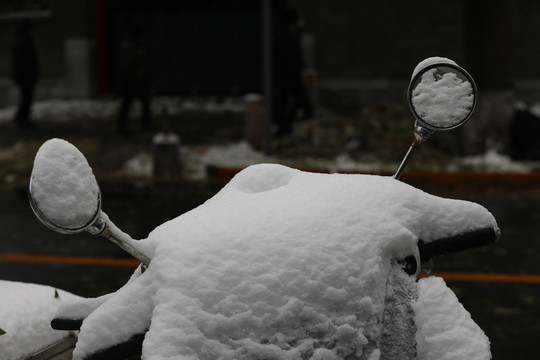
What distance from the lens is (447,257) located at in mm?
7988

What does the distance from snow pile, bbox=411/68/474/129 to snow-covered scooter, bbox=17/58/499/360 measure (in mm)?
301

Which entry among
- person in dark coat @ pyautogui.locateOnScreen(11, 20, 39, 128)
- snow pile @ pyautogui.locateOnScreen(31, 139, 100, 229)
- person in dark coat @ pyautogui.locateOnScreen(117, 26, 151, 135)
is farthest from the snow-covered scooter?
person in dark coat @ pyautogui.locateOnScreen(11, 20, 39, 128)

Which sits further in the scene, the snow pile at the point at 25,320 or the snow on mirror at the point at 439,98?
the snow pile at the point at 25,320

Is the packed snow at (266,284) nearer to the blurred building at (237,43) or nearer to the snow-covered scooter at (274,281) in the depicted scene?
the snow-covered scooter at (274,281)

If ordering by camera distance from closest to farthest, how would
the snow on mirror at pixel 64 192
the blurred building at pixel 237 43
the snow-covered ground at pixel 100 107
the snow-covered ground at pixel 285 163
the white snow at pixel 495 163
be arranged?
the snow on mirror at pixel 64 192 < the white snow at pixel 495 163 < the snow-covered ground at pixel 285 163 < the snow-covered ground at pixel 100 107 < the blurred building at pixel 237 43

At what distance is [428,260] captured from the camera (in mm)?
2176

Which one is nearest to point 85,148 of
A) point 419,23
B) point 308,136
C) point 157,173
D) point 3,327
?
point 157,173

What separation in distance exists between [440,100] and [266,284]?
79cm

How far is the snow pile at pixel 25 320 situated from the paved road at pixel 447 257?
326 centimetres

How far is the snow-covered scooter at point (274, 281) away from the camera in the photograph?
181 centimetres

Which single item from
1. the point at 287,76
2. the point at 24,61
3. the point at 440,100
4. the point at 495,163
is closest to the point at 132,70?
the point at 24,61

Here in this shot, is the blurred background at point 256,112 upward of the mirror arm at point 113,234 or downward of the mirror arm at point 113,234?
downward

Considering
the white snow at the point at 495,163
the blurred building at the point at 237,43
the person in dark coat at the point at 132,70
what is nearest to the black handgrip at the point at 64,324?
the white snow at the point at 495,163

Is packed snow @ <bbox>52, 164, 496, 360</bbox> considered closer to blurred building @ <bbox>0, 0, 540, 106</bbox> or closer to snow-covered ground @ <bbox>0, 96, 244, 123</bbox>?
snow-covered ground @ <bbox>0, 96, 244, 123</bbox>
